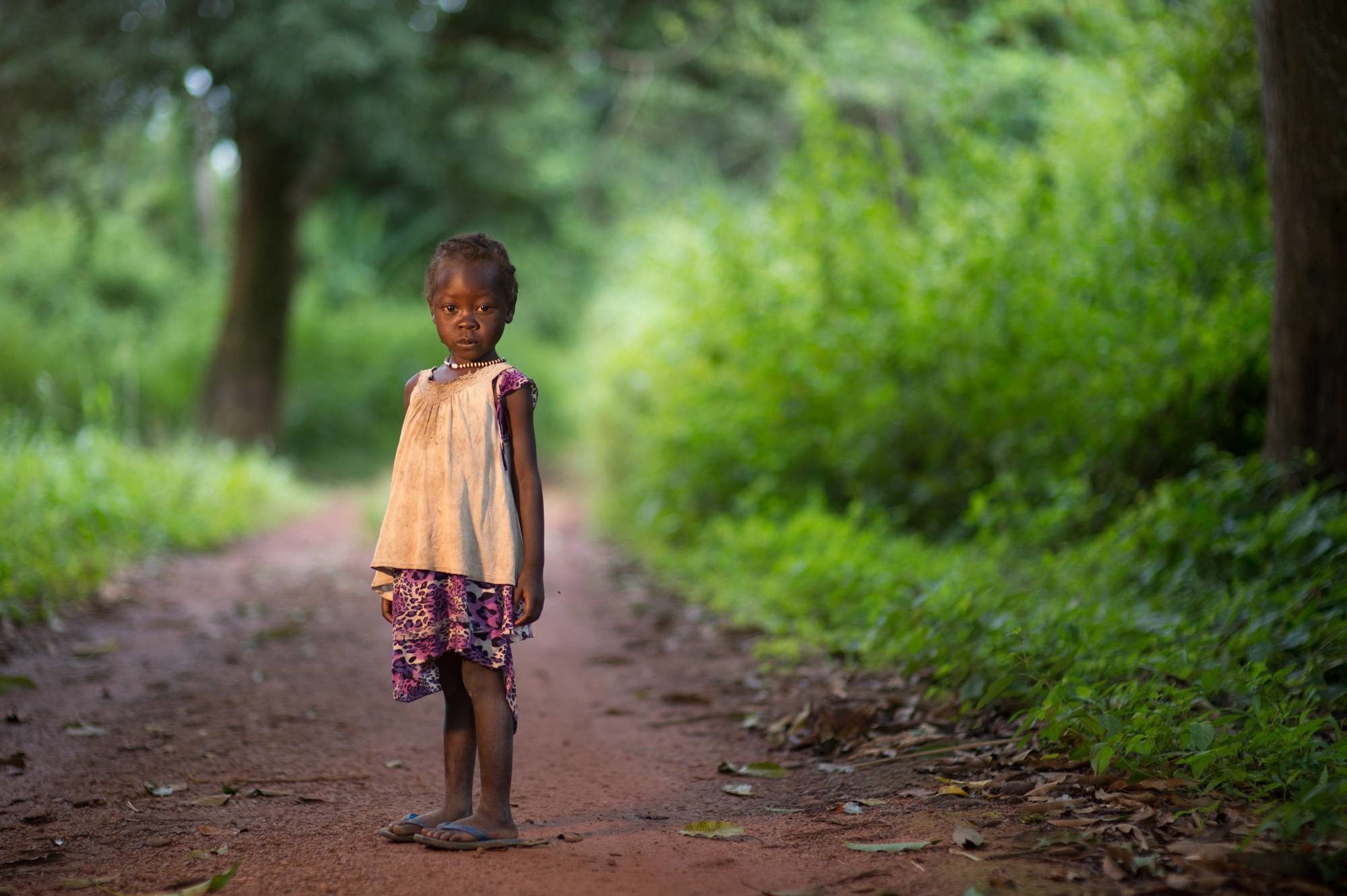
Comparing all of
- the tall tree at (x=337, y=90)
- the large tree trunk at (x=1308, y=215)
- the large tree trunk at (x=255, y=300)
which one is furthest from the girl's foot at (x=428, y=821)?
the large tree trunk at (x=255, y=300)

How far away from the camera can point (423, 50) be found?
44.9 feet

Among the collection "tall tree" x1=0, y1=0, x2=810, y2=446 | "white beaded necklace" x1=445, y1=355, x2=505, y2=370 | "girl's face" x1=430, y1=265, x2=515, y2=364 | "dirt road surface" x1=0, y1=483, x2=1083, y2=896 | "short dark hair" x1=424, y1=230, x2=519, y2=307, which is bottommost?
"dirt road surface" x1=0, y1=483, x2=1083, y2=896

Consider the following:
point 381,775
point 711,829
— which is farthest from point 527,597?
point 381,775

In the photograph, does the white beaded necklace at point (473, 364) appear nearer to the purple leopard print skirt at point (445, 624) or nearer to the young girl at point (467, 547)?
the young girl at point (467, 547)

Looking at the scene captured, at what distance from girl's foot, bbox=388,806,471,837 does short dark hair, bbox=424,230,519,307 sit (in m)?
1.47

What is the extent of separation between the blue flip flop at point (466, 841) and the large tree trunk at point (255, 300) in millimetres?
13134

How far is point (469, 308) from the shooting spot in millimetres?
3455

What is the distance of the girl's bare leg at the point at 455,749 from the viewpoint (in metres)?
3.46

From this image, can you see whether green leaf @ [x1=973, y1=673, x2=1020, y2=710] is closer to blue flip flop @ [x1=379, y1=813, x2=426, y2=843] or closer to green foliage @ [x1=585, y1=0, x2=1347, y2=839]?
green foliage @ [x1=585, y1=0, x2=1347, y2=839]

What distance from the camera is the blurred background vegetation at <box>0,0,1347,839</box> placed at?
5008mm

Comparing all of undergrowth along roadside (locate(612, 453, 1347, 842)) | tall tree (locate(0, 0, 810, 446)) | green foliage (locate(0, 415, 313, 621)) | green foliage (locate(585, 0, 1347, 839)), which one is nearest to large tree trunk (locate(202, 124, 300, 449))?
tall tree (locate(0, 0, 810, 446))

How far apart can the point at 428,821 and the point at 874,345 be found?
6.31 m

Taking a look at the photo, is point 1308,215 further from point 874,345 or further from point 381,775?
point 381,775

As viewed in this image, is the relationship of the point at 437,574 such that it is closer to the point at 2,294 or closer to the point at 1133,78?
the point at 1133,78
